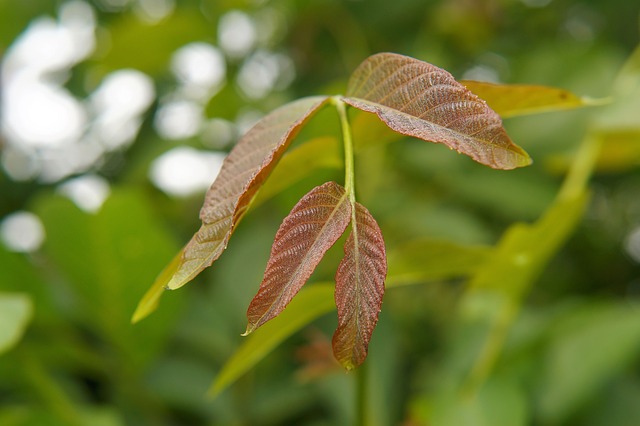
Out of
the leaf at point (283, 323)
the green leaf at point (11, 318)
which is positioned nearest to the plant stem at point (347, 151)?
the leaf at point (283, 323)

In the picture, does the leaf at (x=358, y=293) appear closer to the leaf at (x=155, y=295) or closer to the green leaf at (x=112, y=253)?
the leaf at (x=155, y=295)

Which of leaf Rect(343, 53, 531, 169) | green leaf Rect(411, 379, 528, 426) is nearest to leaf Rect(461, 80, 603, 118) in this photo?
leaf Rect(343, 53, 531, 169)

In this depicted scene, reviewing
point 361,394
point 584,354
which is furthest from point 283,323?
point 584,354

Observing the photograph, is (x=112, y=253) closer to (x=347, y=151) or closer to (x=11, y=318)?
(x=11, y=318)

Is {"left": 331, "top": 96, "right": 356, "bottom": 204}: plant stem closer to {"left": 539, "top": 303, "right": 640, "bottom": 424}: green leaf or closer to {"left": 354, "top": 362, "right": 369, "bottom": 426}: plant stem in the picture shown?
{"left": 354, "top": 362, "right": 369, "bottom": 426}: plant stem

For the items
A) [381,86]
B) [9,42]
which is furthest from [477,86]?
[9,42]

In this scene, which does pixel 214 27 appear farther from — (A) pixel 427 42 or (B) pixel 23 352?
(B) pixel 23 352
